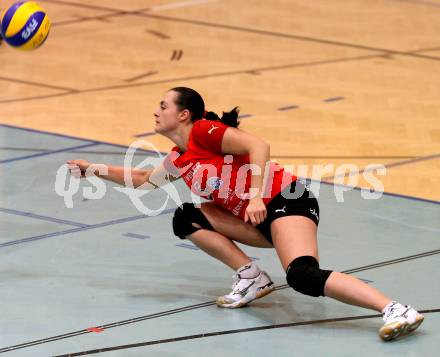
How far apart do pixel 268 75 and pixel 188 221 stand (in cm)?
653

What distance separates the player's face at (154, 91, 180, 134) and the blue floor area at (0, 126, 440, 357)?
0.93 meters

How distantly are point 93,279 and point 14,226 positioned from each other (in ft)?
4.07

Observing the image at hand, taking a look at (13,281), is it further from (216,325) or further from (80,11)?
(80,11)

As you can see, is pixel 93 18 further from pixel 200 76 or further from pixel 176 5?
pixel 200 76

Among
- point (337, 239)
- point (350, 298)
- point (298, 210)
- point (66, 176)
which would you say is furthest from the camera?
point (66, 176)

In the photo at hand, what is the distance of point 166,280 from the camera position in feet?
22.2

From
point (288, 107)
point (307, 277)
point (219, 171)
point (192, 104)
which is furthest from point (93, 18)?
point (307, 277)

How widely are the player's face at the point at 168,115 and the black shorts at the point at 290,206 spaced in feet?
2.18

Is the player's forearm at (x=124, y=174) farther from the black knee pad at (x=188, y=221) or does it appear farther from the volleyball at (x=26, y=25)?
the volleyball at (x=26, y=25)

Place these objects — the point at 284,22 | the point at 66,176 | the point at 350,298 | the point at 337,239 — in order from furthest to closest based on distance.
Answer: the point at 284,22, the point at 66,176, the point at 337,239, the point at 350,298

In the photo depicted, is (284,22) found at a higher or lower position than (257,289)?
higher

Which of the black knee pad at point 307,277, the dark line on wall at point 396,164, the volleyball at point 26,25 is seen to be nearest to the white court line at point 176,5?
the dark line on wall at point 396,164

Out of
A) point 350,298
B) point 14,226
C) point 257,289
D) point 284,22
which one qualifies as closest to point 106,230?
point 14,226

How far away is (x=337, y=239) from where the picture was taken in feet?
24.8
